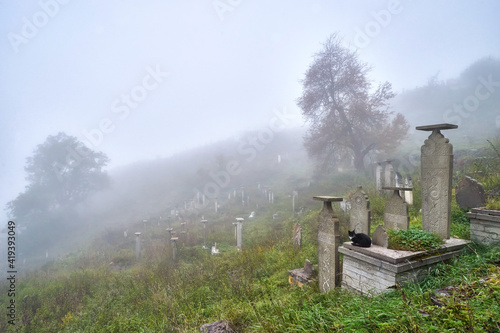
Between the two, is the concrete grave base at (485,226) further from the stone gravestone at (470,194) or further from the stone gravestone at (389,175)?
the stone gravestone at (389,175)

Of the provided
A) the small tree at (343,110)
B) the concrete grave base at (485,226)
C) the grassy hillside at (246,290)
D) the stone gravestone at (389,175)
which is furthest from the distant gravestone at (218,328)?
the small tree at (343,110)

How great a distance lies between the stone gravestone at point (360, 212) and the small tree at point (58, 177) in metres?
36.0

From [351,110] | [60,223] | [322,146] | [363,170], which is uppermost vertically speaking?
Answer: [351,110]

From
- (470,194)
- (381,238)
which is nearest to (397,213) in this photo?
(381,238)

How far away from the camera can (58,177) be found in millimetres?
31812

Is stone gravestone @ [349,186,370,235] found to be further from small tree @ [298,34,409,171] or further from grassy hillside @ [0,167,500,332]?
small tree @ [298,34,409,171]

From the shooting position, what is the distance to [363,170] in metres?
20.7

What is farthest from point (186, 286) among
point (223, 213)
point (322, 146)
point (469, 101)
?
point (469, 101)

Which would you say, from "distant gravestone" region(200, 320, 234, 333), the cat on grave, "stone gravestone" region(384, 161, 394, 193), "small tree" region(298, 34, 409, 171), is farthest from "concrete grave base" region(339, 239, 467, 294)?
"small tree" region(298, 34, 409, 171)

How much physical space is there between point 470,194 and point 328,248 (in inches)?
207

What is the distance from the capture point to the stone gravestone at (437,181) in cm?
500

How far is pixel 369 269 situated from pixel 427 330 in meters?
2.38

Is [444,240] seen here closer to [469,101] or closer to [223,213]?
[223,213]

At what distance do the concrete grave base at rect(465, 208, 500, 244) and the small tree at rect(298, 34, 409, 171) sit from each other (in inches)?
609
